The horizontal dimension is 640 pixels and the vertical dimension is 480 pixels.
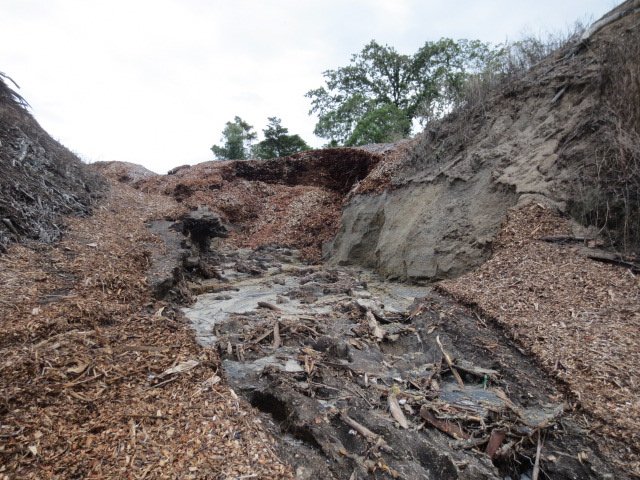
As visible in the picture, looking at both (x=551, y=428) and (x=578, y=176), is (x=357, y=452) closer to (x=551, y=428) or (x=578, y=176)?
(x=551, y=428)

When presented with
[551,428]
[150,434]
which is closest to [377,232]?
[551,428]

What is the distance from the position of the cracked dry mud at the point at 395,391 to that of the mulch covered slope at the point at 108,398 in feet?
1.15

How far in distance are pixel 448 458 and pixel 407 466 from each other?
0.31 meters

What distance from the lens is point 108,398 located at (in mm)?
2357

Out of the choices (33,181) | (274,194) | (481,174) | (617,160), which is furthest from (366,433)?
(274,194)

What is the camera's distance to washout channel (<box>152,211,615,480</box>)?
2.41 metres

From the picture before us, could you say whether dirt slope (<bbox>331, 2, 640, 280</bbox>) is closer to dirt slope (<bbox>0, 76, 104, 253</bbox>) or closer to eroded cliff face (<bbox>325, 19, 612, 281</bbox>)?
eroded cliff face (<bbox>325, 19, 612, 281</bbox>)

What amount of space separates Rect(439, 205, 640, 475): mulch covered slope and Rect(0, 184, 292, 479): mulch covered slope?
232 centimetres

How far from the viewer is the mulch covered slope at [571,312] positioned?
2729 mm

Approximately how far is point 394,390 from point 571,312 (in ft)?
6.68

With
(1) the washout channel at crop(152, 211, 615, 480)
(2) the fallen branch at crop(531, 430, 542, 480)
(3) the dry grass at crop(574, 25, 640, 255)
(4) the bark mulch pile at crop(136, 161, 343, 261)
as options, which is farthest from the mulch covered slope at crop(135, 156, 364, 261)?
(2) the fallen branch at crop(531, 430, 542, 480)

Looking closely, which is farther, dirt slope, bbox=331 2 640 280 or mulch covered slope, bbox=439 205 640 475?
dirt slope, bbox=331 2 640 280

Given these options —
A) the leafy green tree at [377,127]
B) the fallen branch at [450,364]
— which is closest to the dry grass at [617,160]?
the fallen branch at [450,364]

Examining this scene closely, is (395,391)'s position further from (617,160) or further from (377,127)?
(377,127)
